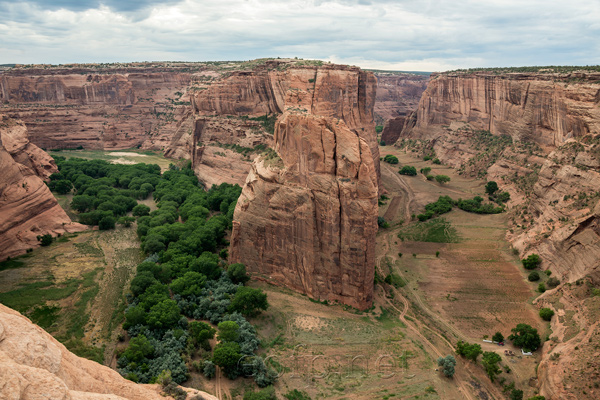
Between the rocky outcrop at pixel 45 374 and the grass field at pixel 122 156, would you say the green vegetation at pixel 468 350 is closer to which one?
the rocky outcrop at pixel 45 374

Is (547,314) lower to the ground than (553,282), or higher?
lower

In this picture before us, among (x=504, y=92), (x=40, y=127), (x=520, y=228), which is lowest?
(x=520, y=228)

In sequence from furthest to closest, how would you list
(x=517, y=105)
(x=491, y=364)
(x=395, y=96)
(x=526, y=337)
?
(x=395, y=96), (x=517, y=105), (x=526, y=337), (x=491, y=364)

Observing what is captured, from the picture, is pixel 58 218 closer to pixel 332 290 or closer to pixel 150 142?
pixel 332 290

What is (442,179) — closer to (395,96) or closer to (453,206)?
(453,206)

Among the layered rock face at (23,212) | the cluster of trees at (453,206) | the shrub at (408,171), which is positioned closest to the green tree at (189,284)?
the layered rock face at (23,212)

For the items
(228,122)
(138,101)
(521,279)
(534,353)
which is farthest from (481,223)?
(138,101)

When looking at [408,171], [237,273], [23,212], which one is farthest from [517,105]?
[23,212]
